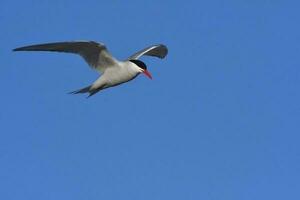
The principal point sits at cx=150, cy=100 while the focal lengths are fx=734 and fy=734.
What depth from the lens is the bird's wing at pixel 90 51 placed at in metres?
15.0

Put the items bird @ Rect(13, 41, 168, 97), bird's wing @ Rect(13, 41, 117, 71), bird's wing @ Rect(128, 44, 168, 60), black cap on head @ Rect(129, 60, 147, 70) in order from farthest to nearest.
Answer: bird's wing @ Rect(128, 44, 168, 60)
black cap on head @ Rect(129, 60, 147, 70)
bird @ Rect(13, 41, 168, 97)
bird's wing @ Rect(13, 41, 117, 71)

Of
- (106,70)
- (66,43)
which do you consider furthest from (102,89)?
(66,43)

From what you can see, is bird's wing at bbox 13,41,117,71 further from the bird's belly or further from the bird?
the bird's belly

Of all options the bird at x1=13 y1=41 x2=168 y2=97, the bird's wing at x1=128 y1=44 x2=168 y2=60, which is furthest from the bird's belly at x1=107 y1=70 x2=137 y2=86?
the bird's wing at x1=128 y1=44 x2=168 y2=60

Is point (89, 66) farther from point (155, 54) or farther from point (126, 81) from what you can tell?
point (155, 54)

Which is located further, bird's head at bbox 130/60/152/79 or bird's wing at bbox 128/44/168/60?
bird's wing at bbox 128/44/168/60

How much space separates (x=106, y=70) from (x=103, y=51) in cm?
52

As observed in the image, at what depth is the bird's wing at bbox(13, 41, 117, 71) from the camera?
15014 millimetres

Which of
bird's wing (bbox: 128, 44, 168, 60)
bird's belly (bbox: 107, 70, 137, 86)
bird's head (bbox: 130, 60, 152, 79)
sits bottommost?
bird's belly (bbox: 107, 70, 137, 86)

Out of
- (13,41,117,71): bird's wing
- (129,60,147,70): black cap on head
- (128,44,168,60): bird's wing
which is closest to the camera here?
(13,41,117,71): bird's wing

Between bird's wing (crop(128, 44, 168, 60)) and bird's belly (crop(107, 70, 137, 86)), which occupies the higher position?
bird's wing (crop(128, 44, 168, 60))

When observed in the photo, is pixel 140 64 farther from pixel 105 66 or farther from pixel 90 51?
pixel 90 51

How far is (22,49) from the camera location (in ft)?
46.5

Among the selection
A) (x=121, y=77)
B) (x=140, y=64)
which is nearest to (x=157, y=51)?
(x=140, y=64)
